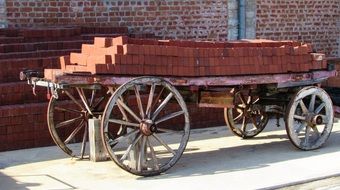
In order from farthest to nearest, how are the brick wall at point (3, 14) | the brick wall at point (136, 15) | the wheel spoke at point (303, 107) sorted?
the brick wall at point (136, 15) → the brick wall at point (3, 14) → the wheel spoke at point (303, 107)

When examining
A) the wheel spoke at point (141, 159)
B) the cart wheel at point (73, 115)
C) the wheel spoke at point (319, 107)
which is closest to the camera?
the wheel spoke at point (141, 159)

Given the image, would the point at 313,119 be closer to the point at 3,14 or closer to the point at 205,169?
the point at 205,169

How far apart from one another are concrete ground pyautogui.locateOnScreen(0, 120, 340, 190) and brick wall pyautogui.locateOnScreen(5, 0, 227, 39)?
2582 mm

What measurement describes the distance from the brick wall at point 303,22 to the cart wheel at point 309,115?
4456 millimetres

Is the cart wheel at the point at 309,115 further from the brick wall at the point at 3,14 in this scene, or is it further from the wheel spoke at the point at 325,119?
the brick wall at the point at 3,14

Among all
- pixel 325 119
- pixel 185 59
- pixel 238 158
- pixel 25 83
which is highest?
pixel 185 59

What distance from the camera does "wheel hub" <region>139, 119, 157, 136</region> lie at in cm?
632

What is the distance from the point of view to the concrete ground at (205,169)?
240 inches

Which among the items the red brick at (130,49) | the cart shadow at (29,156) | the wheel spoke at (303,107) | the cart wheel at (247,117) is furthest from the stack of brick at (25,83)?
the wheel spoke at (303,107)

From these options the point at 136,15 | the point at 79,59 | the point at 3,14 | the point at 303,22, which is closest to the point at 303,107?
the point at 79,59

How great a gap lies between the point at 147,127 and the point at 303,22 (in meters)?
7.39

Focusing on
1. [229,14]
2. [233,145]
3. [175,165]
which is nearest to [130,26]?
[229,14]

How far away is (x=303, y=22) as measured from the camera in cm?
1274

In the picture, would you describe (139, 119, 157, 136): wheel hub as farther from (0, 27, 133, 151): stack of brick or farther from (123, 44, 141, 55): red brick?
(0, 27, 133, 151): stack of brick
